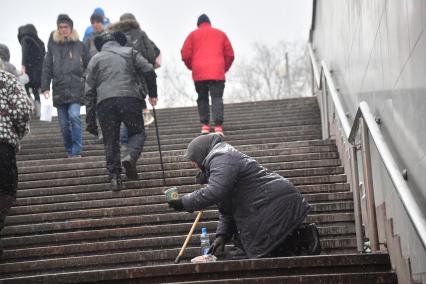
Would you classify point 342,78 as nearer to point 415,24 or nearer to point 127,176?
point 127,176

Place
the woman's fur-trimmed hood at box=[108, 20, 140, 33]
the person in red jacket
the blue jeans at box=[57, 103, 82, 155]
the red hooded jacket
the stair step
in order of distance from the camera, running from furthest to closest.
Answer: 1. the red hooded jacket
2. the person in red jacket
3. the blue jeans at box=[57, 103, 82, 155]
4. the woman's fur-trimmed hood at box=[108, 20, 140, 33]
5. the stair step

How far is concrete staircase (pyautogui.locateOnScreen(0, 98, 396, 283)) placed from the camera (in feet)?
18.6

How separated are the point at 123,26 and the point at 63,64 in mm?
1484

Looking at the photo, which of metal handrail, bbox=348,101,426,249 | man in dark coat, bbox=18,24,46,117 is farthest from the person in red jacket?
metal handrail, bbox=348,101,426,249

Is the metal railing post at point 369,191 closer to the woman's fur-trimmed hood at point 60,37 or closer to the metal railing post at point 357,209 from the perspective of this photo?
the metal railing post at point 357,209

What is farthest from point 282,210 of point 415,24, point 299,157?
point 299,157

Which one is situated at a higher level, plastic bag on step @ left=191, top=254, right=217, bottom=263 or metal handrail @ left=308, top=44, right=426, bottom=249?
metal handrail @ left=308, top=44, right=426, bottom=249

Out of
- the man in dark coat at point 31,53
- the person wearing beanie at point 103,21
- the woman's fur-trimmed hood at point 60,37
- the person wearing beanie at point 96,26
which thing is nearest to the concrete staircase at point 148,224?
the woman's fur-trimmed hood at point 60,37

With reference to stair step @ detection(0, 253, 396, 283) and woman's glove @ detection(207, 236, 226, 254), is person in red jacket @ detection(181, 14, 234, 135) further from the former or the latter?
stair step @ detection(0, 253, 396, 283)

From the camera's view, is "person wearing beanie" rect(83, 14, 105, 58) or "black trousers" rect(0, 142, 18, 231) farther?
"person wearing beanie" rect(83, 14, 105, 58)

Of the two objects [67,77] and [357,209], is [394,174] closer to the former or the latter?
[357,209]

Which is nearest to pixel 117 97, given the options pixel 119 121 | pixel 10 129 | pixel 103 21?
pixel 119 121

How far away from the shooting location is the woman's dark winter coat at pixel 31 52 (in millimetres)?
14258

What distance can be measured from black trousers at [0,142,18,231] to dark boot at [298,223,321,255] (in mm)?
2538
